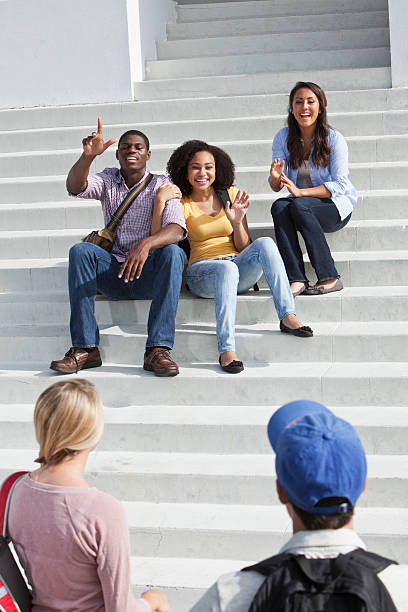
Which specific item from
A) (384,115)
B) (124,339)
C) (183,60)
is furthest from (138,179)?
(183,60)

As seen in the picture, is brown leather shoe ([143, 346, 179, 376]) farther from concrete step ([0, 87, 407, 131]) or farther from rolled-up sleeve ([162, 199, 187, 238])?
concrete step ([0, 87, 407, 131])

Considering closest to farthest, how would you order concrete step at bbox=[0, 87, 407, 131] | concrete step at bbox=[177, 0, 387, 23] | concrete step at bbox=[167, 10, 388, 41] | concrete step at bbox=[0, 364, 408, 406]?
concrete step at bbox=[0, 364, 408, 406], concrete step at bbox=[0, 87, 407, 131], concrete step at bbox=[167, 10, 388, 41], concrete step at bbox=[177, 0, 387, 23]

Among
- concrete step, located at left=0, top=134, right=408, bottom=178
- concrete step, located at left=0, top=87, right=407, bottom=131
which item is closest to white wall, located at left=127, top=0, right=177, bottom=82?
concrete step, located at left=0, top=87, right=407, bottom=131

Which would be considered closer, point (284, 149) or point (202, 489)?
point (202, 489)

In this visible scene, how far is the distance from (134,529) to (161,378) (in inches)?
35.2

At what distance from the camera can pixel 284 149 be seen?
4.96 meters

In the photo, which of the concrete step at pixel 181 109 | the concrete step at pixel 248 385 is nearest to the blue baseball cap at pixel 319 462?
the concrete step at pixel 248 385

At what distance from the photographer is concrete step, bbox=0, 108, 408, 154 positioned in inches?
225

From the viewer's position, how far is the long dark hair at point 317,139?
4840mm

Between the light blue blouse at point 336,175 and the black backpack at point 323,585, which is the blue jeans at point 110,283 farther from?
the black backpack at point 323,585

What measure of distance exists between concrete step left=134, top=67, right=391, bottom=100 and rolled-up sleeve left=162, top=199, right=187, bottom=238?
2277 millimetres

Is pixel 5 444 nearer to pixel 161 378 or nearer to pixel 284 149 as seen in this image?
pixel 161 378

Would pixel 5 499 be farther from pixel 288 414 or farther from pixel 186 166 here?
pixel 186 166

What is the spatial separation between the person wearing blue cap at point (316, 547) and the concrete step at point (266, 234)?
11.6 feet
